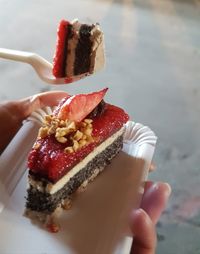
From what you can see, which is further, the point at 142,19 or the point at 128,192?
the point at 142,19

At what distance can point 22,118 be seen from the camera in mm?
981

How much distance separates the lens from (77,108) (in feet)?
2.72

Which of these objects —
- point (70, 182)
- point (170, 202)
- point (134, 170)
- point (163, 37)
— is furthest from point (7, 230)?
point (163, 37)

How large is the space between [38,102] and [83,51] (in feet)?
0.78

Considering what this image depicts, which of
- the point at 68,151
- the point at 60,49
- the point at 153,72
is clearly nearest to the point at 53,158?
the point at 68,151

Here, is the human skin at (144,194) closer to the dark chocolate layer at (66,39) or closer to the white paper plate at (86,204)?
the white paper plate at (86,204)

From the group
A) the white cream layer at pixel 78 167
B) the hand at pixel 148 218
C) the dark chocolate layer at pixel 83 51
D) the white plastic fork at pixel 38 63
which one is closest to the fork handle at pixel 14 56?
the white plastic fork at pixel 38 63

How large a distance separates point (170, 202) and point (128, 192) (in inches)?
9.0

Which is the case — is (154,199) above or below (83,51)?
below

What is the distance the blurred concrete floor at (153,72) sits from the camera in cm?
105

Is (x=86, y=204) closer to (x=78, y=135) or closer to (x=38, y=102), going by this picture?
(x=78, y=135)

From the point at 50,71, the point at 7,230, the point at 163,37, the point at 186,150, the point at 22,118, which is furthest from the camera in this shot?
the point at 163,37

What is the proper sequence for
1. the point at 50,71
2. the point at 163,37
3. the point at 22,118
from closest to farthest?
the point at 50,71
the point at 22,118
the point at 163,37

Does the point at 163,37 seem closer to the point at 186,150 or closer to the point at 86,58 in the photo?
the point at 186,150
